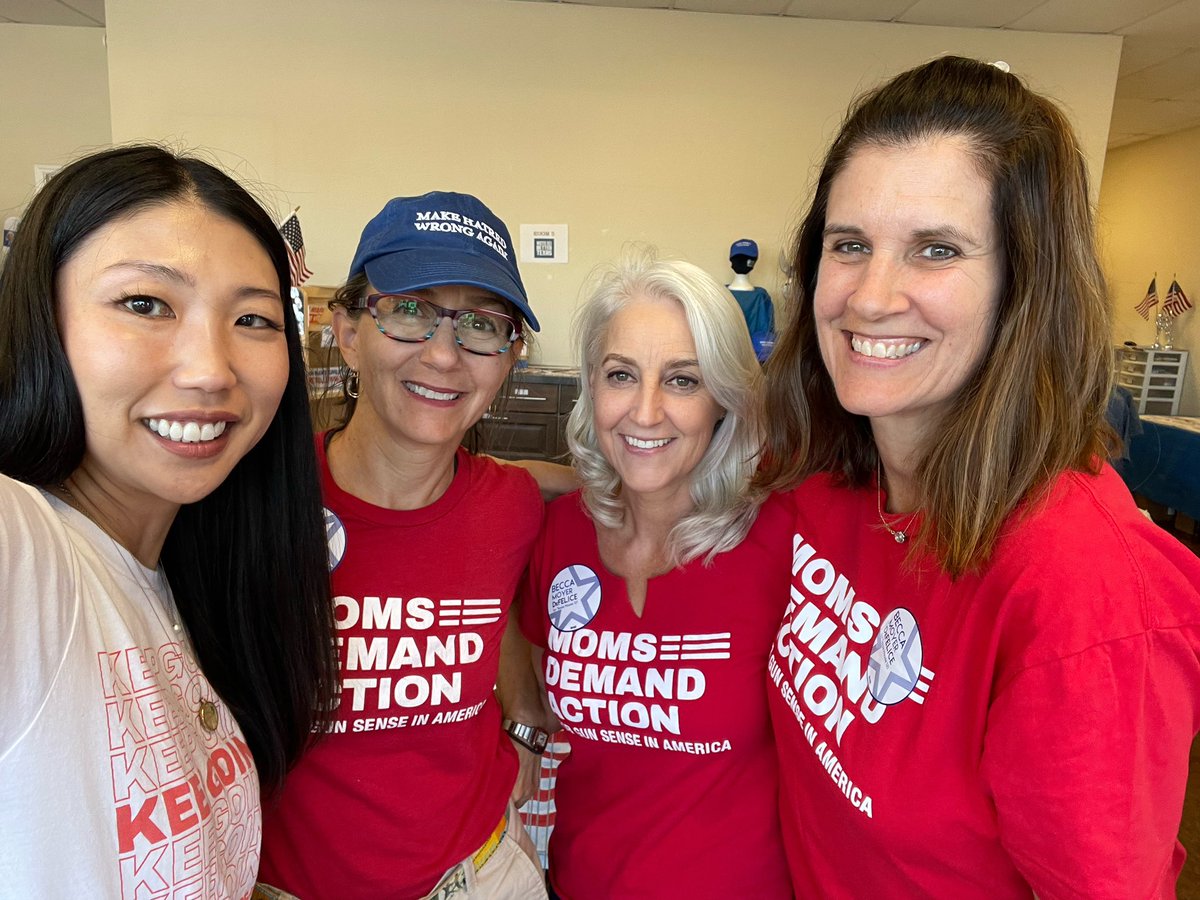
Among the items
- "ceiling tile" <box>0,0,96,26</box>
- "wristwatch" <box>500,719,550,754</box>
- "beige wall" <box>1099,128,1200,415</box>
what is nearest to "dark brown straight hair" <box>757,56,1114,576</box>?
"wristwatch" <box>500,719,550,754</box>

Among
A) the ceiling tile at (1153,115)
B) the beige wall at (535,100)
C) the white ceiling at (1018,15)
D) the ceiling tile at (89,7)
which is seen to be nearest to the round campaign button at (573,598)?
the beige wall at (535,100)

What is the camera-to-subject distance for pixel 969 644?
87 cm

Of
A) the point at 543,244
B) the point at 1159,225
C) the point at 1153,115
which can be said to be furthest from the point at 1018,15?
the point at 1159,225

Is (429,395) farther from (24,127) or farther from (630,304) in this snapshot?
(24,127)

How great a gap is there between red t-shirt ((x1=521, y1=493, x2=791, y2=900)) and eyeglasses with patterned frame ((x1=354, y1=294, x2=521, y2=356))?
549 millimetres

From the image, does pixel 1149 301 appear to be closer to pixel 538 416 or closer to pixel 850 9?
pixel 850 9

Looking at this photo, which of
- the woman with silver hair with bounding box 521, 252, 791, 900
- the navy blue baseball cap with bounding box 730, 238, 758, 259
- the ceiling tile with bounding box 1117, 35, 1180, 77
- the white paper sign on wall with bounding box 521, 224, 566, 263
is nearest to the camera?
the woman with silver hair with bounding box 521, 252, 791, 900

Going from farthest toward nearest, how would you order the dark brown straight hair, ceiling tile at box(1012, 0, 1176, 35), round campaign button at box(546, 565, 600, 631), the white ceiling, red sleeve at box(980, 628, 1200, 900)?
the white ceiling < ceiling tile at box(1012, 0, 1176, 35) < round campaign button at box(546, 565, 600, 631) < the dark brown straight hair < red sleeve at box(980, 628, 1200, 900)

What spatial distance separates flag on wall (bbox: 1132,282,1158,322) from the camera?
23.8 ft

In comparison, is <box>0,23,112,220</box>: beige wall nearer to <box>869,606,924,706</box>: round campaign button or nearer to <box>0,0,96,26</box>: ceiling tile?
<box>0,0,96,26</box>: ceiling tile

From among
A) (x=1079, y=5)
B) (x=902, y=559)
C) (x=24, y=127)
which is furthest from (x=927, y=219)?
(x=24, y=127)

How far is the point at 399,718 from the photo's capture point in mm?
1259

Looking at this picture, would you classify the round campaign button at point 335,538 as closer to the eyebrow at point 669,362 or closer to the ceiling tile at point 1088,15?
the eyebrow at point 669,362

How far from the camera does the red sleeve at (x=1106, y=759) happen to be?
2.42ft
